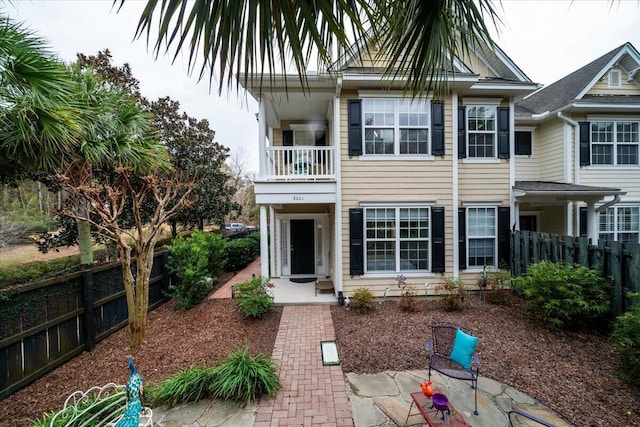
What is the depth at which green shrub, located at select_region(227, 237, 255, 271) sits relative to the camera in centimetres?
1124

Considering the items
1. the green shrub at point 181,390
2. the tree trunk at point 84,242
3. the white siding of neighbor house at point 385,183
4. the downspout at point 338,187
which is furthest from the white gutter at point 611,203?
the tree trunk at point 84,242

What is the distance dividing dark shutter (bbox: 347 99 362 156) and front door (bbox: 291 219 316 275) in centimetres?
358

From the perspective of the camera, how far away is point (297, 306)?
7.08 m

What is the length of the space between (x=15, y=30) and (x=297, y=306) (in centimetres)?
707

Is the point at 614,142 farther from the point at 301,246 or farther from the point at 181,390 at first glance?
the point at 181,390

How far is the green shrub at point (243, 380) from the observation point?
350cm

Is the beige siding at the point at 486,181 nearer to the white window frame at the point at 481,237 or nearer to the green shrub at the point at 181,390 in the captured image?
the white window frame at the point at 481,237

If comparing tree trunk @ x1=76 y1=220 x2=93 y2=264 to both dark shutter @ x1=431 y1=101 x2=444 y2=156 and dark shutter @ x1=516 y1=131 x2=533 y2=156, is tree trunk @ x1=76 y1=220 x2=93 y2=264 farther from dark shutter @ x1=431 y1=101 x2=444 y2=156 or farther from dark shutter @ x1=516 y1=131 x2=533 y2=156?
dark shutter @ x1=516 y1=131 x2=533 y2=156

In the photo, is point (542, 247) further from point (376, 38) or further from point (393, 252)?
point (376, 38)

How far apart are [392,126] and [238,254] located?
27.0 ft

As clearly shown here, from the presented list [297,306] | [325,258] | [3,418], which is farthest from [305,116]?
[3,418]

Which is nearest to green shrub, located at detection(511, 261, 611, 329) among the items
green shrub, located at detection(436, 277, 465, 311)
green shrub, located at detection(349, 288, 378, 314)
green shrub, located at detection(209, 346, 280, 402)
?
green shrub, located at detection(436, 277, 465, 311)

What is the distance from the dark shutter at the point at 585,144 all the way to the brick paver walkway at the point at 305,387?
990cm

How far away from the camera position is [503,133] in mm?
7652
